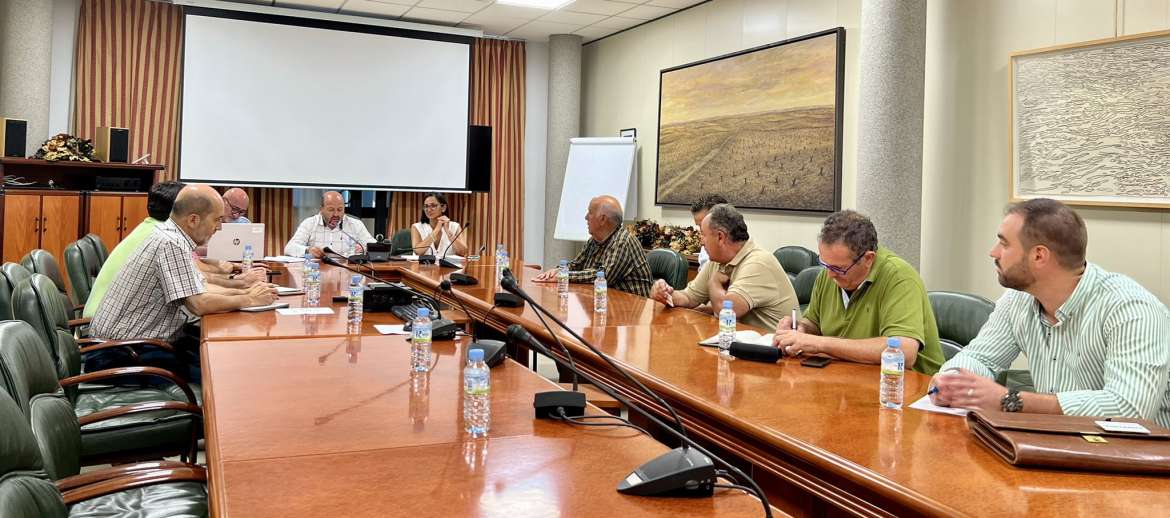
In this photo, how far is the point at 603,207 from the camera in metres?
4.93

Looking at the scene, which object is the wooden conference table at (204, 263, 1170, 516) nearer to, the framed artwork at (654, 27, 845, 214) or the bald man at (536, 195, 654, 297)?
the bald man at (536, 195, 654, 297)

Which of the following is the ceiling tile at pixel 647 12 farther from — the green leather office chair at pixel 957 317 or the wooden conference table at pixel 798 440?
the wooden conference table at pixel 798 440

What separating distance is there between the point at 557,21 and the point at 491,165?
5.98ft

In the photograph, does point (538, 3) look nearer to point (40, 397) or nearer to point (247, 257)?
point (247, 257)

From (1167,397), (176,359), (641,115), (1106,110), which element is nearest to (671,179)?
(641,115)

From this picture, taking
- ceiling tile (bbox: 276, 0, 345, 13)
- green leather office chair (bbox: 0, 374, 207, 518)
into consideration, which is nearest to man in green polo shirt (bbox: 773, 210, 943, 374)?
green leather office chair (bbox: 0, 374, 207, 518)

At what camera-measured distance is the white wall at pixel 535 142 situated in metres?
9.56

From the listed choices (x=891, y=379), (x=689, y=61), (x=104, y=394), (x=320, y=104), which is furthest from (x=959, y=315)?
(x=320, y=104)

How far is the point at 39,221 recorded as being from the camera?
267 inches

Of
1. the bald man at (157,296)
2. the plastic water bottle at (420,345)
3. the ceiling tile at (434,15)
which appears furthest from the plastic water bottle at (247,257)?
the ceiling tile at (434,15)

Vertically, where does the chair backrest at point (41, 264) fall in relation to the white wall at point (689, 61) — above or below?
below

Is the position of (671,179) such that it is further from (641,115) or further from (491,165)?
(491,165)

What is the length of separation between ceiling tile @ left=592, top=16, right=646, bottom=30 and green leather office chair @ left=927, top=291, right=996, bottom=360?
18.3 feet

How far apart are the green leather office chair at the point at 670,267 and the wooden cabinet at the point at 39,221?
4896 mm
